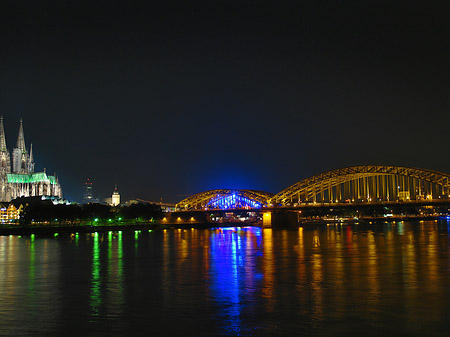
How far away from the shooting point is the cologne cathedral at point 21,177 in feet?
529

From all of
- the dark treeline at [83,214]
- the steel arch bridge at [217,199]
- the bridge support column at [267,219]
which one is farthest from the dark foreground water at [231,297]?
the steel arch bridge at [217,199]

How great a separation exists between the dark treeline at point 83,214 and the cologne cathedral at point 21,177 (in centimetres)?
4717

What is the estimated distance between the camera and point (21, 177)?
562 ft

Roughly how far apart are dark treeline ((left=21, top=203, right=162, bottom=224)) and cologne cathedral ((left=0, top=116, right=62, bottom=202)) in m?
47.2

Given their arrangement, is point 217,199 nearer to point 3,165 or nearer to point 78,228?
point 78,228

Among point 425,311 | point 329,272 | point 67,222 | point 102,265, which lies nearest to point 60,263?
point 102,265

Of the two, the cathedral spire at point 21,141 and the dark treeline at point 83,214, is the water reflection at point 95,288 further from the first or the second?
the cathedral spire at point 21,141

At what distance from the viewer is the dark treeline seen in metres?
105

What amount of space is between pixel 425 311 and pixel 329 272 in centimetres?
1074

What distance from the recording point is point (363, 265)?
31453 mm

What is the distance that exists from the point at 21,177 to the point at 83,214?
69240 mm

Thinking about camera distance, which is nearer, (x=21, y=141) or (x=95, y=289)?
(x=95, y=289)

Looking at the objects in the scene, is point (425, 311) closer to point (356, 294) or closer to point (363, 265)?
point (356, 294)

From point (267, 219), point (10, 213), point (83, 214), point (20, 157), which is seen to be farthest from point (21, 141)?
point (267, 219)
